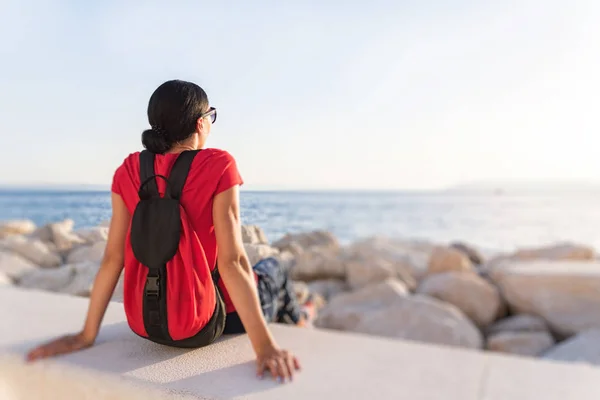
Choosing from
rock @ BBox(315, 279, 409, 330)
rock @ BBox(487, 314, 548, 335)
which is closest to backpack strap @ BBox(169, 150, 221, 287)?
rock @ BBox(315, 279, 409, 330)

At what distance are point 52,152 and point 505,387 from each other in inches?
67.8

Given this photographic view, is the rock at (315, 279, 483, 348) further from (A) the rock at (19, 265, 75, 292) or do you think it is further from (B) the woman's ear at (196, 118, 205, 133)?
(B) the woman's ear at (196, 118, 205, 133)

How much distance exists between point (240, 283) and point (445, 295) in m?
3.20

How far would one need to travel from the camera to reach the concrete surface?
995 mm

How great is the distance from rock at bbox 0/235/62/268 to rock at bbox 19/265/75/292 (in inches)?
10.0

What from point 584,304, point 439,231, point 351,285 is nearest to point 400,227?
point 439,231

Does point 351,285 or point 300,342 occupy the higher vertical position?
point 300,342

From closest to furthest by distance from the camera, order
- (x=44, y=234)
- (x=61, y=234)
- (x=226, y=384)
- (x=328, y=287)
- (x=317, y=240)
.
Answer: (x=226, y=384) → (x=61, y=234) → (x=44, y=234) → (x=328, y=287) → (x=317, y=240)

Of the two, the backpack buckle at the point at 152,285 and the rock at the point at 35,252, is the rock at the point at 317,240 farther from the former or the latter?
the backpack buckle at the point at 152,285

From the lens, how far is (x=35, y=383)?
44.3 inches

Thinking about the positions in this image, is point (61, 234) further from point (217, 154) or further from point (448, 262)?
point (217, 154)

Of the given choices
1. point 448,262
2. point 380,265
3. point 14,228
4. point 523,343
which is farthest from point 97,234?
point 14,228

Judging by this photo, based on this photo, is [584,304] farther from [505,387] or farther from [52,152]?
[52,152]

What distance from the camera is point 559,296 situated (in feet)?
11.9
